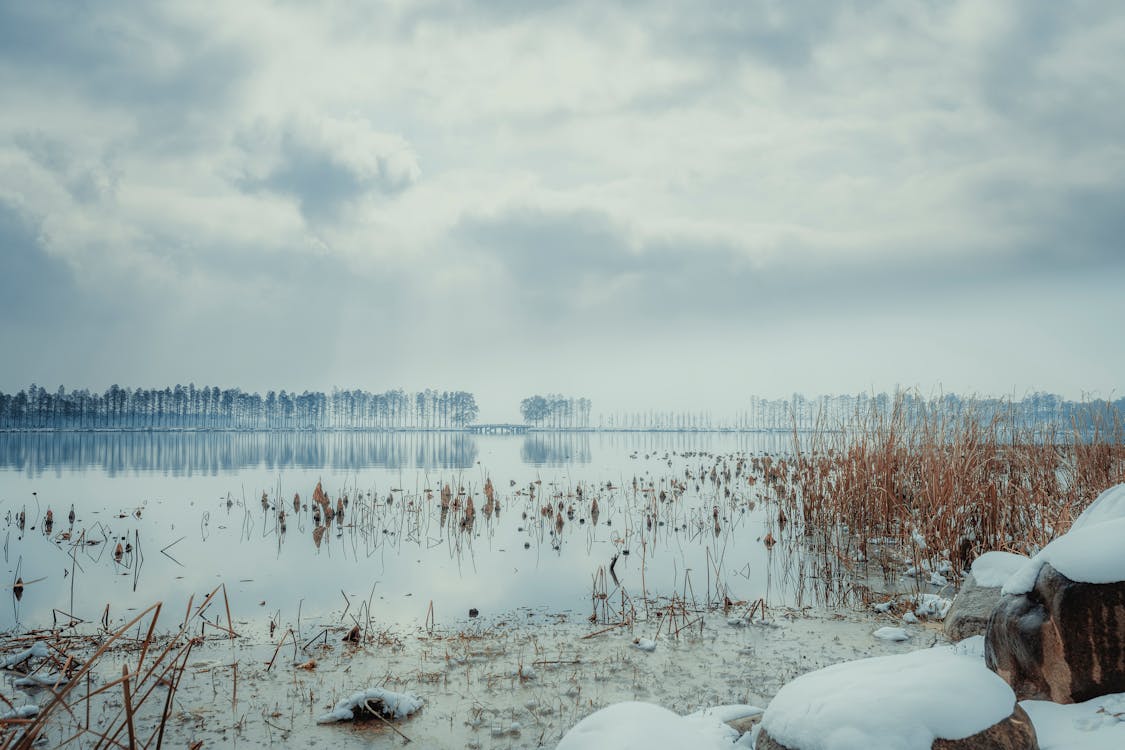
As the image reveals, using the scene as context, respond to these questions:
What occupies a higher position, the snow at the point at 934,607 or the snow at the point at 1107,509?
the snow at the point at 1107,509

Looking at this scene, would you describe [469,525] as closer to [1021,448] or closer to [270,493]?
[270,493]

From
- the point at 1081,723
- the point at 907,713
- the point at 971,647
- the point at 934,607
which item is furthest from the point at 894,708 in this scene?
the point at 934,607

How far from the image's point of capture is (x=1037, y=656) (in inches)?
133

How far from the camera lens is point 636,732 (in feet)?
9.97

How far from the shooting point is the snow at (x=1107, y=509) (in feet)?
13.2

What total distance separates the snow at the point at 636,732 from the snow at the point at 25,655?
5048 millimetres

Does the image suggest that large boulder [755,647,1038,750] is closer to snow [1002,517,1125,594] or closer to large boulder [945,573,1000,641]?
snow [1002,517,1125,594]

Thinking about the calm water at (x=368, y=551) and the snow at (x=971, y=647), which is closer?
the snow at (x=971, y=647)

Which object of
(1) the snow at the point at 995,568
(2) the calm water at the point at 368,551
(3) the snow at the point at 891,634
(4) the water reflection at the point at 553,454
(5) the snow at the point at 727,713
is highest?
(1) the snow at the point at 995,568

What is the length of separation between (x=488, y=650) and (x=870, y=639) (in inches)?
142

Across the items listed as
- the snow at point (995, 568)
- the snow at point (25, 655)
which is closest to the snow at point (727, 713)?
the snow at point (995, 568)

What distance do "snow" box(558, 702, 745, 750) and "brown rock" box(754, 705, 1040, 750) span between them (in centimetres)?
107

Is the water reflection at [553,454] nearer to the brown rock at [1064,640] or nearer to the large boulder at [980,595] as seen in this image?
the large boulder at [980,595]

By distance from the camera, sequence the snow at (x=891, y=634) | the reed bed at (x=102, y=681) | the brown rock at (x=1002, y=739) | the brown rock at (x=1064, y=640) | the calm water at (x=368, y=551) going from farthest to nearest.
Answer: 1. the calm water at (x=368, y=551)
2. the snow at (x=891, y=634)
3. the reed bed at (x=102, y=681)
4. the brown rock at (x=1064, y=640)
5. the brown rock at (x=1002, y=739)
